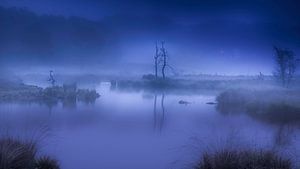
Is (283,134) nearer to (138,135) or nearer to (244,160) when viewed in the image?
(138,135)

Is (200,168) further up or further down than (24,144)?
further down

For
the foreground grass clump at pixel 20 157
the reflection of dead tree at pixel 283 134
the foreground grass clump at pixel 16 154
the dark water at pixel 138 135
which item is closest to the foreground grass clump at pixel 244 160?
the dark water at pixel 138 135

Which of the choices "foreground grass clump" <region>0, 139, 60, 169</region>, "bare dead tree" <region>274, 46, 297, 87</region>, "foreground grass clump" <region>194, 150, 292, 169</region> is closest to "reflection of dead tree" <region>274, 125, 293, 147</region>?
"foreground grass clump" <region>194, 150, 292, 169</region>

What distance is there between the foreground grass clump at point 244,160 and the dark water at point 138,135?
2.46 ft

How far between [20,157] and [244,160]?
3315 mm

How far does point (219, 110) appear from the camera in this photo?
56.5ft

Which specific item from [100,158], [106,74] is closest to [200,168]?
[100,158]

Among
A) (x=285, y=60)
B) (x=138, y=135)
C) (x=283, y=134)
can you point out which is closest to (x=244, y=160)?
(x=138, y=135)

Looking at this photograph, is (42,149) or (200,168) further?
(42,149)

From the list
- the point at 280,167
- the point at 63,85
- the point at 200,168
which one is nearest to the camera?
the point at 280,167

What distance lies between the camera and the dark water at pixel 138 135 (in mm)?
7211

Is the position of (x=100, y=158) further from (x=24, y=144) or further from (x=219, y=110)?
(x=219, y=110)

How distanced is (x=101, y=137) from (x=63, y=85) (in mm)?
13633

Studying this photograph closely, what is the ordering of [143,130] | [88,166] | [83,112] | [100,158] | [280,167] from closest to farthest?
[280,167] → [88,166] → [100,158] → [143,130] → [83,112]
